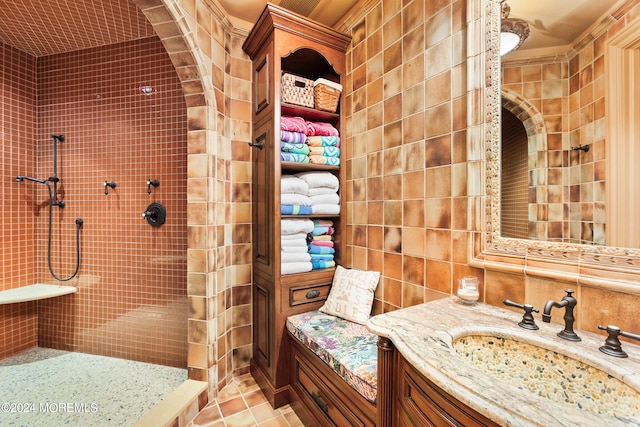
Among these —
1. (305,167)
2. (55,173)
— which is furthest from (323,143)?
(55,173)

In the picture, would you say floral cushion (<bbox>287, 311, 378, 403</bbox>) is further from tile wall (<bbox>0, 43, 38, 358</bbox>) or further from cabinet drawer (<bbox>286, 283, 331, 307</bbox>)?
tile wall (<bbox>0, 43, 38, 358</bbox>)

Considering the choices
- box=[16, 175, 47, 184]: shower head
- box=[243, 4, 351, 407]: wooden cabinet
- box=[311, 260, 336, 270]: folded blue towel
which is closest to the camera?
box=[243, 4, 351, 407]: wooden cabinet

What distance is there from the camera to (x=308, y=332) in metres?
1.53

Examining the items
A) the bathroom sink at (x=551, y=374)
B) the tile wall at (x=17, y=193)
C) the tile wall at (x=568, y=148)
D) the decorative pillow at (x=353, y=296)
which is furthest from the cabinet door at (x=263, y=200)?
the tile wall at (x=17, y=193)

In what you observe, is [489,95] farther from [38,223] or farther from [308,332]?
[38,223]

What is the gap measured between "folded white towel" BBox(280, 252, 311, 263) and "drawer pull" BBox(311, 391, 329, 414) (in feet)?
2.57

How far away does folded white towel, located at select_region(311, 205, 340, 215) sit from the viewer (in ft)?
6.27

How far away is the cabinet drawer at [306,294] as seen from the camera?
70.6 inches

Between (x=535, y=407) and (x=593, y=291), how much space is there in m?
0.63

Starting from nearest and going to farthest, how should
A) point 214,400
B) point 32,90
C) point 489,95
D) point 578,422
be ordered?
point 578,422, point 489,95, point 214,400, point 32,90

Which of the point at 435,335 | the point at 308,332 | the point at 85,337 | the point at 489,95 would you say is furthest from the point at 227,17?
the point at 85,337

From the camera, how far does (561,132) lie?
0.99 meters

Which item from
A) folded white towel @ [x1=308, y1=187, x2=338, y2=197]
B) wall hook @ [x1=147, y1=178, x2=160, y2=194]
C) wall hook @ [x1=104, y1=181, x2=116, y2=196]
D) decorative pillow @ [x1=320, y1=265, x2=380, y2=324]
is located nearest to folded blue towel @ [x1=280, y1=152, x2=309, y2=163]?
folded white towel @ [x1=308, y1=187, x2=338, y2=197]

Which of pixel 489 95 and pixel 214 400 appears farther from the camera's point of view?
pixel 214 400
